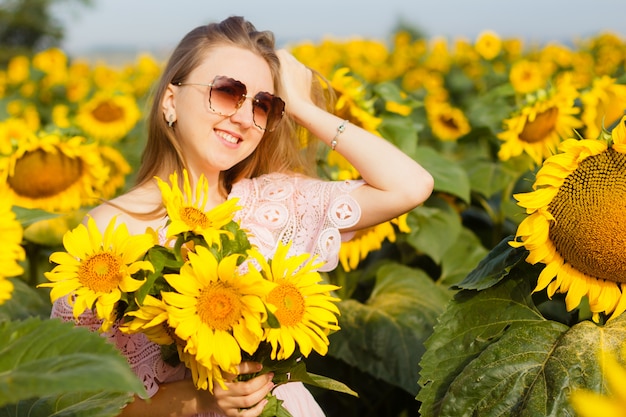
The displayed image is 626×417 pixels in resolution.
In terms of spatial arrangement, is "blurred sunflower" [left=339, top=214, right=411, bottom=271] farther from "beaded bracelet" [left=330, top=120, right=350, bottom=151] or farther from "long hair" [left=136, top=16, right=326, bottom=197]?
"beaded bracelet" [left=330, top=120, right=350, bottom=151]

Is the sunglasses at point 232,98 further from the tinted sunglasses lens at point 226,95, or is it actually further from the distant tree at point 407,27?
the distant tree at point 407,27

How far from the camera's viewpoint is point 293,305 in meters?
1.13

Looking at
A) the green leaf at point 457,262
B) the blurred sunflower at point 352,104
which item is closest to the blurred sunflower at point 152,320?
the blurred sunflower at point 352,104

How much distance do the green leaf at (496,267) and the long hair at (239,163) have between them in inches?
21.2

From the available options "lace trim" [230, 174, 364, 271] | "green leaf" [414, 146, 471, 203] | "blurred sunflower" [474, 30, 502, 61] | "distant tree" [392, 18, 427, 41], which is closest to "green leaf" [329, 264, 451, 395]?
"green leaf" [414, 146, 471, 203]

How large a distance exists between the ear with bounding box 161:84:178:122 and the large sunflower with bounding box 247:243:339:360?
612 mm

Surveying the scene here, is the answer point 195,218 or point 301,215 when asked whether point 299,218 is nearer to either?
point 301,215

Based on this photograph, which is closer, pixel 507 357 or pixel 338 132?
pixel 507 357

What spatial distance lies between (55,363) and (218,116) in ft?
2.54

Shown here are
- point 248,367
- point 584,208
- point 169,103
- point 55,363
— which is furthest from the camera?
point 169,103

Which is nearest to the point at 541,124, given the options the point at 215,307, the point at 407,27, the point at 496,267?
the point at 496,267

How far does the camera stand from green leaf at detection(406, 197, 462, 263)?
7.61 feet

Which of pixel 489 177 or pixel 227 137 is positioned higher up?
pixel 227 137

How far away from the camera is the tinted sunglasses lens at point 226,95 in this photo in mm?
1534
